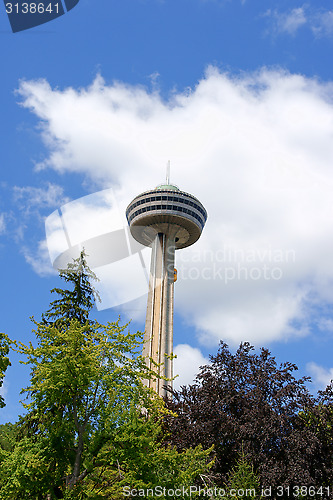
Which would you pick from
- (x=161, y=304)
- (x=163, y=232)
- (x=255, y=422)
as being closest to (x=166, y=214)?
(x=163, y=232)

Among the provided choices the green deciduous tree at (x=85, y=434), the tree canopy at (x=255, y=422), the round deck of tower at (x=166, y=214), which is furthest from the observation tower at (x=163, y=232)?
the green deciduous tree at (x=85, y=434)

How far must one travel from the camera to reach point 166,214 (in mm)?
85875

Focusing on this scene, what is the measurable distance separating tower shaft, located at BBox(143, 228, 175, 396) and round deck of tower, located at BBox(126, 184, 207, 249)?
2.07 m

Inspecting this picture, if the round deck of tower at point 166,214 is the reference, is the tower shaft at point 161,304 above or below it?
below

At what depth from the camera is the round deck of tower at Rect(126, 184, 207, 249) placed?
86.0 metres

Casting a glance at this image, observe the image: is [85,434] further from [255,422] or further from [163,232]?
[163,232]

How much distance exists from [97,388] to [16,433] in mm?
6764

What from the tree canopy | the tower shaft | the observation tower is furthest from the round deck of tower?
the tree canopy

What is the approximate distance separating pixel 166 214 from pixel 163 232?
5557mm

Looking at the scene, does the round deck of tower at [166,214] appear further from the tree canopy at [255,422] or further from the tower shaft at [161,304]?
the tree canopy at [255,422]

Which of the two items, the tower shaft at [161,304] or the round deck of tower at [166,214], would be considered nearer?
the tower shaft at [161,304]

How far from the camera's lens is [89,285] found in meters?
28.0

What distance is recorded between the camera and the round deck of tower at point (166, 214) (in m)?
86.0

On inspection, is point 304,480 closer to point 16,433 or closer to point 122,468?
point 122,468
